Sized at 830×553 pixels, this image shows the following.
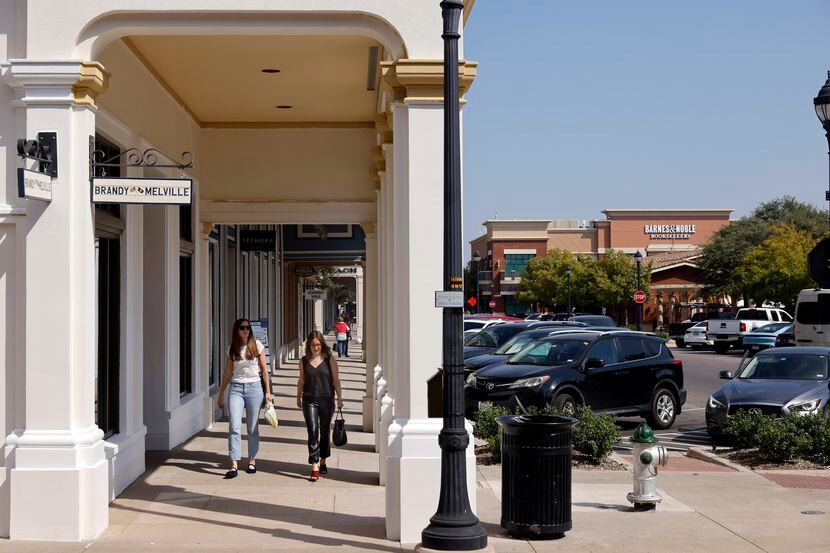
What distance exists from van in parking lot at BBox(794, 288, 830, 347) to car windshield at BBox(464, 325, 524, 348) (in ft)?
→ 32.6

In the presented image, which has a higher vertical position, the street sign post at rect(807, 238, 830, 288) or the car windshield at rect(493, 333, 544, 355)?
the street sign post at rect(807, 238, 830, 288)

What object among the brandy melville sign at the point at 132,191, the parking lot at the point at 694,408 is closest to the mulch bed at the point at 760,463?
the parking lot at the point at 694,408

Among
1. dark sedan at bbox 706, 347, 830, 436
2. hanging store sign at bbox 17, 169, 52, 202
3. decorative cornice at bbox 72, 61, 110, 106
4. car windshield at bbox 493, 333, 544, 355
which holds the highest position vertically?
decorative cornice at bbox 72, 61, 110, 106

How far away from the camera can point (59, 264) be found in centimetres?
895

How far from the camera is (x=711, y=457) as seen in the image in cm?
1463

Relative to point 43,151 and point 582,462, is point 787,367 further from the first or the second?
point 43,151

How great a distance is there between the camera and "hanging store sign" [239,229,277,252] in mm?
21641

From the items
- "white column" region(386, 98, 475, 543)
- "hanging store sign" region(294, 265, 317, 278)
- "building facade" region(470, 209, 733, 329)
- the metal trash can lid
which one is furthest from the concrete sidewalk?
"building facade" region(470, 209, 733, 329)

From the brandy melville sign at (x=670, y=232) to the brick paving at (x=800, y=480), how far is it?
372 ft

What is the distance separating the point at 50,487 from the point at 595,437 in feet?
23.8

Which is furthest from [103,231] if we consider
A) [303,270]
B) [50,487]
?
[303,270]

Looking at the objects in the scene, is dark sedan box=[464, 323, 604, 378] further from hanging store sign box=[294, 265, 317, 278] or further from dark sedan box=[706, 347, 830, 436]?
hanging store sign box=[294, 265, 317, 278]

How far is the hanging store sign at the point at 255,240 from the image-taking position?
21641 millimetres

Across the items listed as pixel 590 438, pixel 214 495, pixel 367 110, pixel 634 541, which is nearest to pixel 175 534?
pixel 214 495
